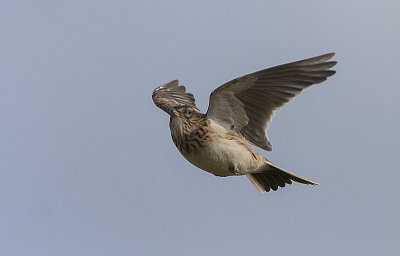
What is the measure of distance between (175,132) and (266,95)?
148 centimetres

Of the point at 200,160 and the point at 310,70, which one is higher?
the point at 310,70

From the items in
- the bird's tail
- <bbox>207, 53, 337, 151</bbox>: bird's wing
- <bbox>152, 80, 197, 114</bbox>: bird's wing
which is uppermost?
<bbox>152, 80, 197, 114</bbox>: bird's wing

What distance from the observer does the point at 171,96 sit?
15000 millimetres

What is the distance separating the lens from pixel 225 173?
11.3 m

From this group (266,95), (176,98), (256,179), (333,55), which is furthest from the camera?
(176,98)

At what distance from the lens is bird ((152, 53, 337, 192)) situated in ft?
36.2

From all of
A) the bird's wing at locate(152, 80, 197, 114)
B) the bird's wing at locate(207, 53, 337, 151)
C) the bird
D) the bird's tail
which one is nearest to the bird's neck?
the bird

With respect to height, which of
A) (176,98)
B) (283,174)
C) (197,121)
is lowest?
(283,174)

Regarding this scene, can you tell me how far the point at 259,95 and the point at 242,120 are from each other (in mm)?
449

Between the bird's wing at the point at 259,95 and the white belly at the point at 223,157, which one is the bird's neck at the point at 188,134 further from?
the bird's wing at the point at 259,95

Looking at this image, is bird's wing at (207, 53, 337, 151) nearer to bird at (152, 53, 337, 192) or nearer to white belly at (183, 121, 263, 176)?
bird at (152, 53, 337, 192)

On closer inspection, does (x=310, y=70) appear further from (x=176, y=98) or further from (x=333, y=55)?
(x=176, y=98)

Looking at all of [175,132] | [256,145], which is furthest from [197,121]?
[256,145]

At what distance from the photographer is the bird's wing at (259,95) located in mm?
11219
